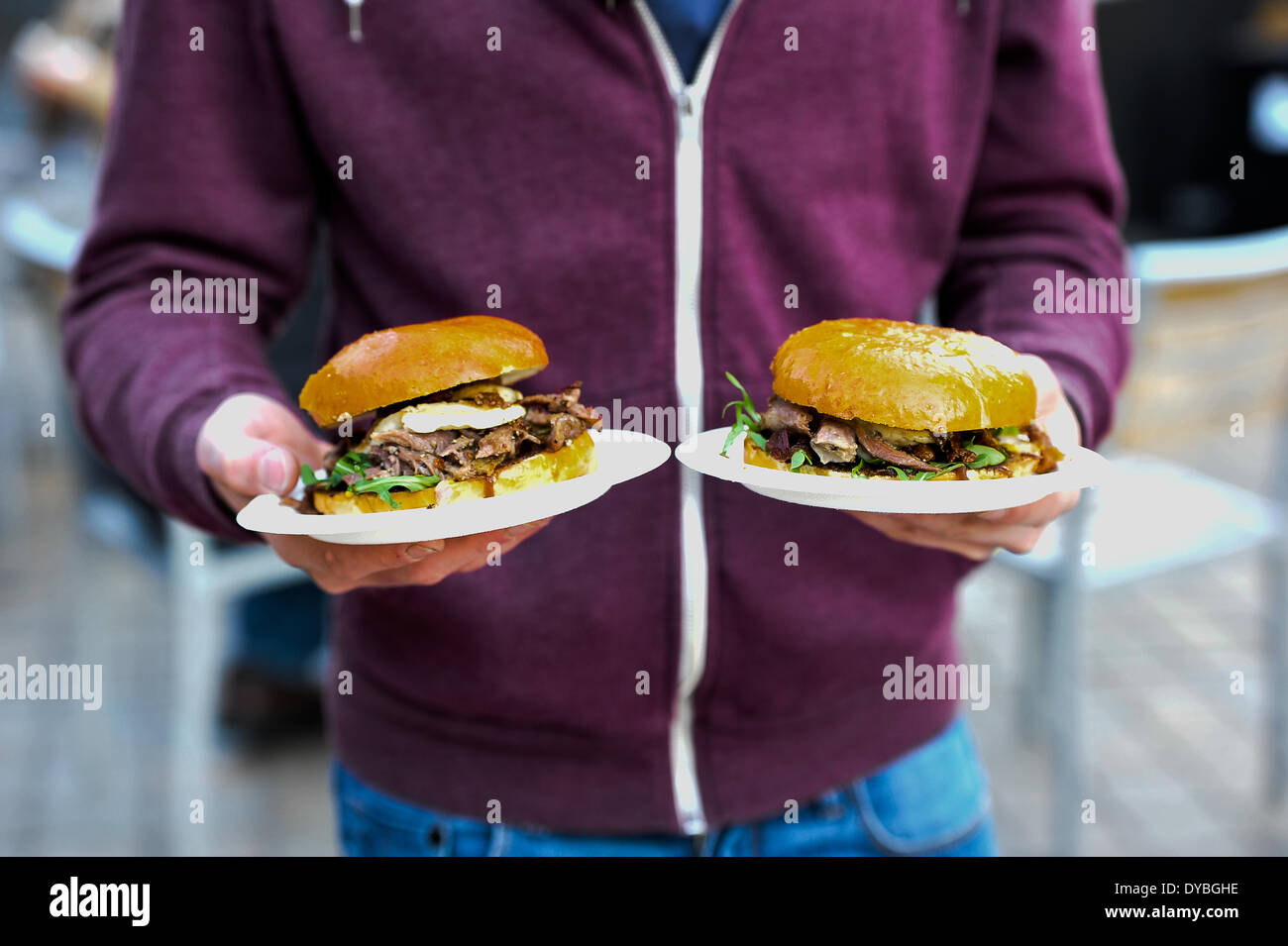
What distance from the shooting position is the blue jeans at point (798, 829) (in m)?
1.93

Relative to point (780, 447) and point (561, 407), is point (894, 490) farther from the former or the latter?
point (561, 407)

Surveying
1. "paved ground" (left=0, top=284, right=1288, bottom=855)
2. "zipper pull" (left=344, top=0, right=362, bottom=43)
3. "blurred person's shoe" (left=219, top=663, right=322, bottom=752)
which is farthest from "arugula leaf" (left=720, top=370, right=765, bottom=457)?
"blurred person's shoe" (left=219, top=663, right=322, bottom=752)

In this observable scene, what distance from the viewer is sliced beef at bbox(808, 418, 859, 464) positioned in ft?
5.96

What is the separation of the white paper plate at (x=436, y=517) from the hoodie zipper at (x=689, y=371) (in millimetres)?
217

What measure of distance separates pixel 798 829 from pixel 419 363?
94 centimetres

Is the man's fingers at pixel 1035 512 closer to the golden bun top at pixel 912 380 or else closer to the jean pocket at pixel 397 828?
the golden bun top at pixel 912 380

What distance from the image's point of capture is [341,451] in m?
1.83

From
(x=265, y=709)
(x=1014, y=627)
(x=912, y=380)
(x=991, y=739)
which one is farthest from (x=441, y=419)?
(x=1014, y=627)

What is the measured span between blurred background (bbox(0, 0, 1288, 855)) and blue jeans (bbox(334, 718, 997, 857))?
5.48 feet

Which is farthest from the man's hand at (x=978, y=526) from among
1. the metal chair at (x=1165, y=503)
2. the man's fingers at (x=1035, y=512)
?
the metal chair at (x=1165, y=503)

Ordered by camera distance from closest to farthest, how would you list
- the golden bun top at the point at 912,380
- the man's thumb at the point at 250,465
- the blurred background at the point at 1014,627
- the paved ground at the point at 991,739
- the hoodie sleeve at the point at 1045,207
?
the man's thumb at the point at 250,465 → the golden bun top at the point at 912,380 → the hoodie sleeve at the point at 1045,207 → the blurred background at the point at 1014,627 → the paved ground at the point at 991,739

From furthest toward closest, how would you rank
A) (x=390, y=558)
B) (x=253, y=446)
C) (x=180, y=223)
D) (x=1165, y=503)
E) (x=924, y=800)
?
(x=1165, y=503), (x=924, y=800), (x=180, y=223), (x=253, y=446), (x=390, y=558)

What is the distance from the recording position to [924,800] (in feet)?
6.79

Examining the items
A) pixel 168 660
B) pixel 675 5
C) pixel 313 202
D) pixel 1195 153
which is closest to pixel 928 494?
pixel 675 5
